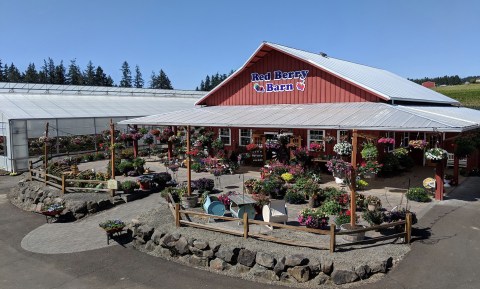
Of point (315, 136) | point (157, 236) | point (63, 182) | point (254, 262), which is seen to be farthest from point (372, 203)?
point (63, 182)

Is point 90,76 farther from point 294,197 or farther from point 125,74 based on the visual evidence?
point 294,197

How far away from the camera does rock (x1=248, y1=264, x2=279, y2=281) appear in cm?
919

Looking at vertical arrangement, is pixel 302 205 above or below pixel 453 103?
below

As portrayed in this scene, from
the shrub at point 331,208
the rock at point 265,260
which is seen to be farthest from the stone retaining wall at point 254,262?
the shrub at point 331,208

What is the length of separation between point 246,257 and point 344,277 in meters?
2.50

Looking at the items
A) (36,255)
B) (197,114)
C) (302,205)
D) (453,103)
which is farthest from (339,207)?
(453,103)

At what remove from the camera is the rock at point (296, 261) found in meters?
8.97

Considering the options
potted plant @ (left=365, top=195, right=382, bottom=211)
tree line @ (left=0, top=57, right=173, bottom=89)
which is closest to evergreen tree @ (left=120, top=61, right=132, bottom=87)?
tree line @ (left=0, top=57, right=173, bottom=89)

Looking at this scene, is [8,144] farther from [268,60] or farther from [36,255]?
[268,60]

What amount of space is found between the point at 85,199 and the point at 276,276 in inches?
407

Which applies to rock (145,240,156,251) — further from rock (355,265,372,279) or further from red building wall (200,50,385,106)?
red building wall (200,50,385,106)

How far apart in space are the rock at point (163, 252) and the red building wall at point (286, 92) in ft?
45.8

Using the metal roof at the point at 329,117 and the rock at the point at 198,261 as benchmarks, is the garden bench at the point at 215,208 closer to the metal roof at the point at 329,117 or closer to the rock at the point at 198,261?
the rock at the point at 198,261

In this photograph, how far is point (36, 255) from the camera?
11.7m
